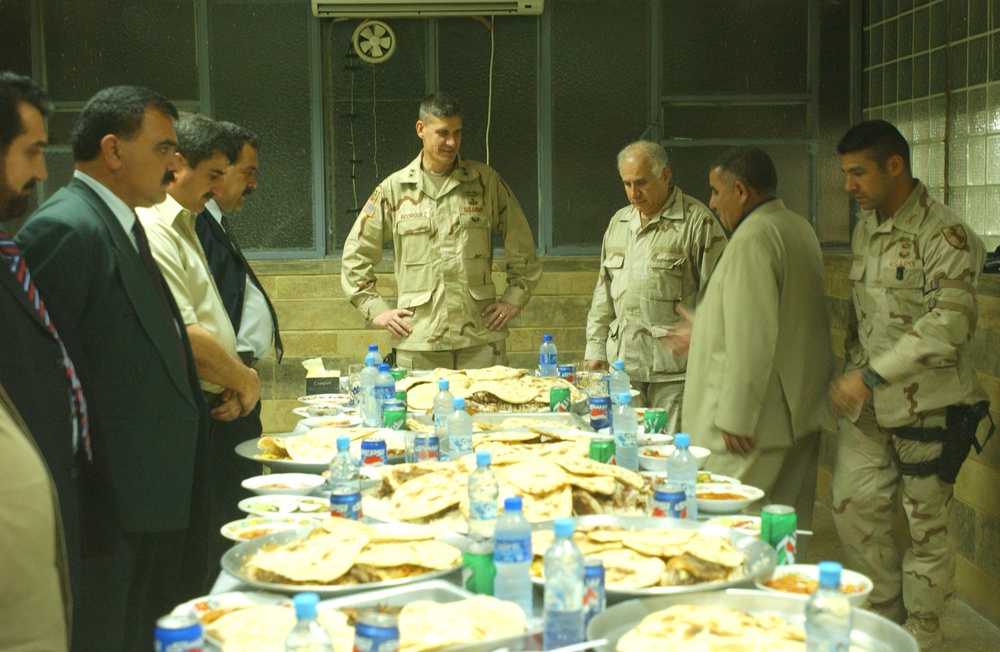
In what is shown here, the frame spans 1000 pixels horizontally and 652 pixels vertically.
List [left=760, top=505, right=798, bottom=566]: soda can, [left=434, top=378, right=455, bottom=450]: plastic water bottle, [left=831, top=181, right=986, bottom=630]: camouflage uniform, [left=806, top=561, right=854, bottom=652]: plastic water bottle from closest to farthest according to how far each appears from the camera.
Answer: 1. [left=806, top=561, right=854, bottom=652]: plastic water bottle
2. [left=760, top=505, right=798, bottom=566]: soda can
3. [left=434, top=378, right=455, bottom=450]: plastic water bottle
4. [left=831, top=181, right=986, bottom=630]: camouflage uniform

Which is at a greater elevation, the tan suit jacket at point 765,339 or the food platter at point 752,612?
the tan suit jacket at point 765,339

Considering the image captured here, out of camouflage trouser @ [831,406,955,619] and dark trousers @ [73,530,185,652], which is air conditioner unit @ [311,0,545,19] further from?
dark trousers @ [73,530,185,652]

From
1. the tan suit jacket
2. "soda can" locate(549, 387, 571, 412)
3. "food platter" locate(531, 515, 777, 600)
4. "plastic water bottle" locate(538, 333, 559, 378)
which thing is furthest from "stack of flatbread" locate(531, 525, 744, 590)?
"plastic water bottle" locate(538, 333, 559, 378)

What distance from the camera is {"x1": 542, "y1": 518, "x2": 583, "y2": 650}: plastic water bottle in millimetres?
1714

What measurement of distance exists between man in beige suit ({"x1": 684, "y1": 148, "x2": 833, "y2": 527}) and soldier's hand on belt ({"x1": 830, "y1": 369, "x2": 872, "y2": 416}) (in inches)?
1.6

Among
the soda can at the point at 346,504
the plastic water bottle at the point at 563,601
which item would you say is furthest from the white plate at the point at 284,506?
the plastic water bottle at the point at 563,601

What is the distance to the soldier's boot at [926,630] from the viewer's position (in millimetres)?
3830

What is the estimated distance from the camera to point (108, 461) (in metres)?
2.60

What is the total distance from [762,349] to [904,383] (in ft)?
1.65

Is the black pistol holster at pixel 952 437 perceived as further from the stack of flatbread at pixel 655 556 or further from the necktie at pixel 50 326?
the necktie at pixel 50 326

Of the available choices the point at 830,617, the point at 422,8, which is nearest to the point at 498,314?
the point at 422,8

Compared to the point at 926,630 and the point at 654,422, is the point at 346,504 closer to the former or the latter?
the point at 654,422

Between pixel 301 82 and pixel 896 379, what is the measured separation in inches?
165

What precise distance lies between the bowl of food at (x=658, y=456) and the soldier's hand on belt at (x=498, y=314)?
6.66 feet
